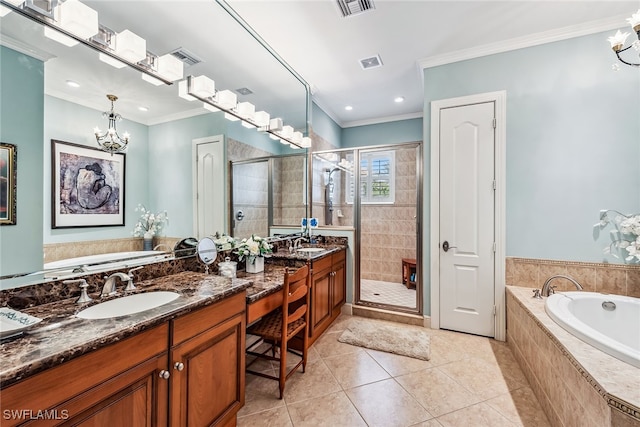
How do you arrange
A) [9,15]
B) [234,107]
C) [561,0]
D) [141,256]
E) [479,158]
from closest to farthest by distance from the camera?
1. [9,15]
2. [141,256]
3. [561,0]
4. [234,107]
5. [479,158]

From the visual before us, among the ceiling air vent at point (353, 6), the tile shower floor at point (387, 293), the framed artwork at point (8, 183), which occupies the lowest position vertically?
the tile shower floor at point (387, 293)

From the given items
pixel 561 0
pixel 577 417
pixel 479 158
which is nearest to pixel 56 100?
pixel 577 417

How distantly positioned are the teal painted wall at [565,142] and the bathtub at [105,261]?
10.1 ft

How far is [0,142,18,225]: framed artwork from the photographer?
1.10 metres

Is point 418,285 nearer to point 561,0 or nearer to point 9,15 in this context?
point 561,0

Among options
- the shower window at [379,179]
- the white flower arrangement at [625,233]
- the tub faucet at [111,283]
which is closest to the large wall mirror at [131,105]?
the tub faucet at [111,283]

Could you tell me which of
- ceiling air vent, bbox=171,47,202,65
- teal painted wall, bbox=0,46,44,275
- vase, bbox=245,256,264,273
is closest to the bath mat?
vase, bbox=245,256,264,273

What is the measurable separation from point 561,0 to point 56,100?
11.2ft

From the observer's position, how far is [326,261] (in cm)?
285

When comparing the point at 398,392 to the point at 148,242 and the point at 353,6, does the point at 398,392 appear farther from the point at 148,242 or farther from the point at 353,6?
the point at 353,6

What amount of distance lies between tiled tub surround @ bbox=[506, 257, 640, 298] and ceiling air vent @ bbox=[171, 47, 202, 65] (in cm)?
327

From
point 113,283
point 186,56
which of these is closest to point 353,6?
point 186,56

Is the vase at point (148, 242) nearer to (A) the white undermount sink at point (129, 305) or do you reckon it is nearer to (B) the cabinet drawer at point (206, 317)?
(A) the white undermount sink at point (129, 305)

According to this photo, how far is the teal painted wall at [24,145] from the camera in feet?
3.62
